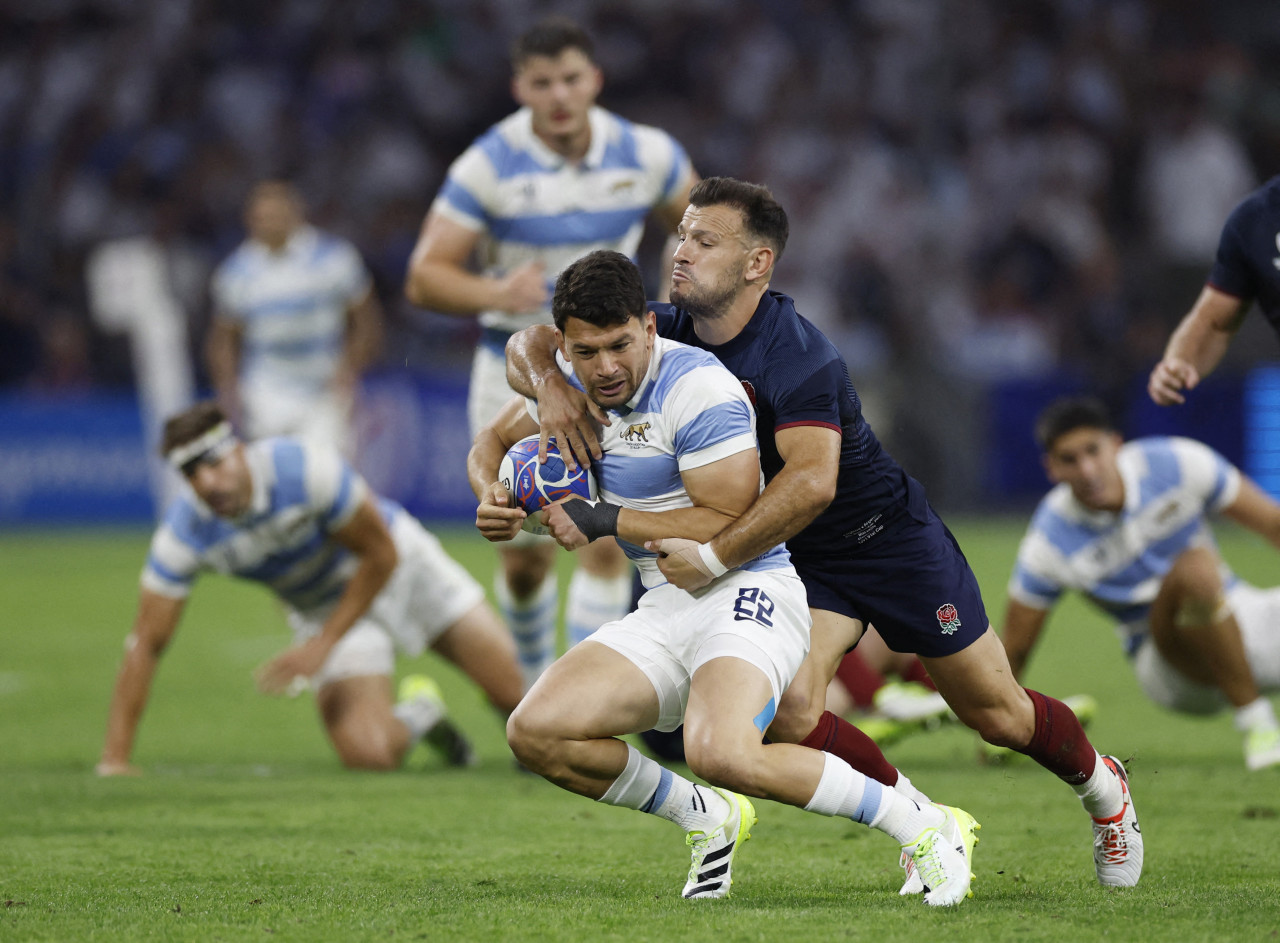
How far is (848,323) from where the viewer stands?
17047 mm

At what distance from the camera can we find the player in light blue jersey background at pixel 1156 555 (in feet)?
22.9

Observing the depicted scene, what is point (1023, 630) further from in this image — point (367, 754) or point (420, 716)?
point (367, 754)

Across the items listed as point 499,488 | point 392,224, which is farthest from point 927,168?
point 499,488

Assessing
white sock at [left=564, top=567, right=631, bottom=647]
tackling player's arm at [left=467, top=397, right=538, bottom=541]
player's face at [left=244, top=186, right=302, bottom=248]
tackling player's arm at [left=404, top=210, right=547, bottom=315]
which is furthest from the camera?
player's face at [left=244, top=186, right=302, bottom=248]

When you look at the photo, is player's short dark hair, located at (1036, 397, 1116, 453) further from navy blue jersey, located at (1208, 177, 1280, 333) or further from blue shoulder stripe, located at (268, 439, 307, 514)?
blue shoulder stripe, located at (268, 439, 307, 514)

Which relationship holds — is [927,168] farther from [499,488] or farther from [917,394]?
[499,488]

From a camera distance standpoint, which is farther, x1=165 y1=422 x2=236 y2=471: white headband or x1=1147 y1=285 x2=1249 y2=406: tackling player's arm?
x1=165 y1=422 x2=236 y2=471: white headband

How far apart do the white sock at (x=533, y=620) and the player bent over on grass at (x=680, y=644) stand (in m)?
2.93

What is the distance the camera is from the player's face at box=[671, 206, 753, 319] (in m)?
4.66

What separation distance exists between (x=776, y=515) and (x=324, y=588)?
145 inches

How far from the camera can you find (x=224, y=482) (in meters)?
6.80

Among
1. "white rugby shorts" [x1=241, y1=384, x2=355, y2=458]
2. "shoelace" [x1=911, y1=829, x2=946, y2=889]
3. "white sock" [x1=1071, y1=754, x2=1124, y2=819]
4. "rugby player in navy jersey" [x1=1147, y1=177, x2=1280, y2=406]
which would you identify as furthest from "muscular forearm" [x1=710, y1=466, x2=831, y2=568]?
"white rugby shorts" [x1=241, y1=384, x2=355, y2=458]

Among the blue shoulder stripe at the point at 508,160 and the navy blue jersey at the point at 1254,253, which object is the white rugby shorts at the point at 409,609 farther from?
the navy blue jersey at the point at 1254,253

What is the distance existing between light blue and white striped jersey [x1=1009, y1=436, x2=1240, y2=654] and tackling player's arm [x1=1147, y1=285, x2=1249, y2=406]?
1543 mm
